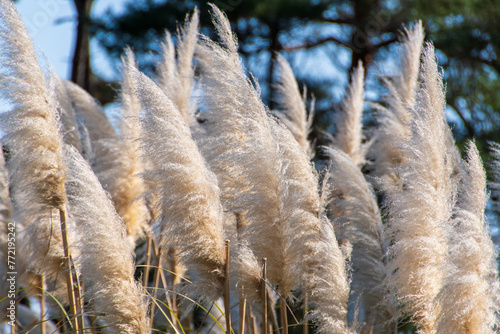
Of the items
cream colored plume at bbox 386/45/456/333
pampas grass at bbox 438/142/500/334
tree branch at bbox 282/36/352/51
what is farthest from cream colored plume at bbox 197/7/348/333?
tree branch at bbox 282/36/352/51

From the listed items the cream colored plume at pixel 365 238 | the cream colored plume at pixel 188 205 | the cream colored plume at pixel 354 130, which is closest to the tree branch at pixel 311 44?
the cream colored plume at pixel 354 130

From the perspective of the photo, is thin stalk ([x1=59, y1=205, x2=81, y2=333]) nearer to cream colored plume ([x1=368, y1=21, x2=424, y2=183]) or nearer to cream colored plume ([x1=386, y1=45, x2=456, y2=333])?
cream colored plume ([x1=386, y1=45, x2=456, y2=333])

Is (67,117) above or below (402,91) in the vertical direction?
below

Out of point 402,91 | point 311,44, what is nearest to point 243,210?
point 402,91

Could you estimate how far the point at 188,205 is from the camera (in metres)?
2.18

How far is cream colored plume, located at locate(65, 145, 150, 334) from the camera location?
2.15 metres

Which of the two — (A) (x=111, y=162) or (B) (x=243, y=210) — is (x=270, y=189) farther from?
(A) (x=111, y=162)

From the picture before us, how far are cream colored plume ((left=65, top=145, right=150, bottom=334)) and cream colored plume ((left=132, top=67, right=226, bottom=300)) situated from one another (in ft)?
0.65

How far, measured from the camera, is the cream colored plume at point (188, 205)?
2176 mm

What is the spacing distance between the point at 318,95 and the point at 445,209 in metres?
6.15

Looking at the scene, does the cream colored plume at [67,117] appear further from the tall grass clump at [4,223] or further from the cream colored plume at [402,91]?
the cream colored plume at [402,91]

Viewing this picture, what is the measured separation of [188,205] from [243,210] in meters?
0.30

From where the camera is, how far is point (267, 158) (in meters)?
2.34

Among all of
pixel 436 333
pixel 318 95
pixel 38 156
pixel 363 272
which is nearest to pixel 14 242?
pixel 38 156
